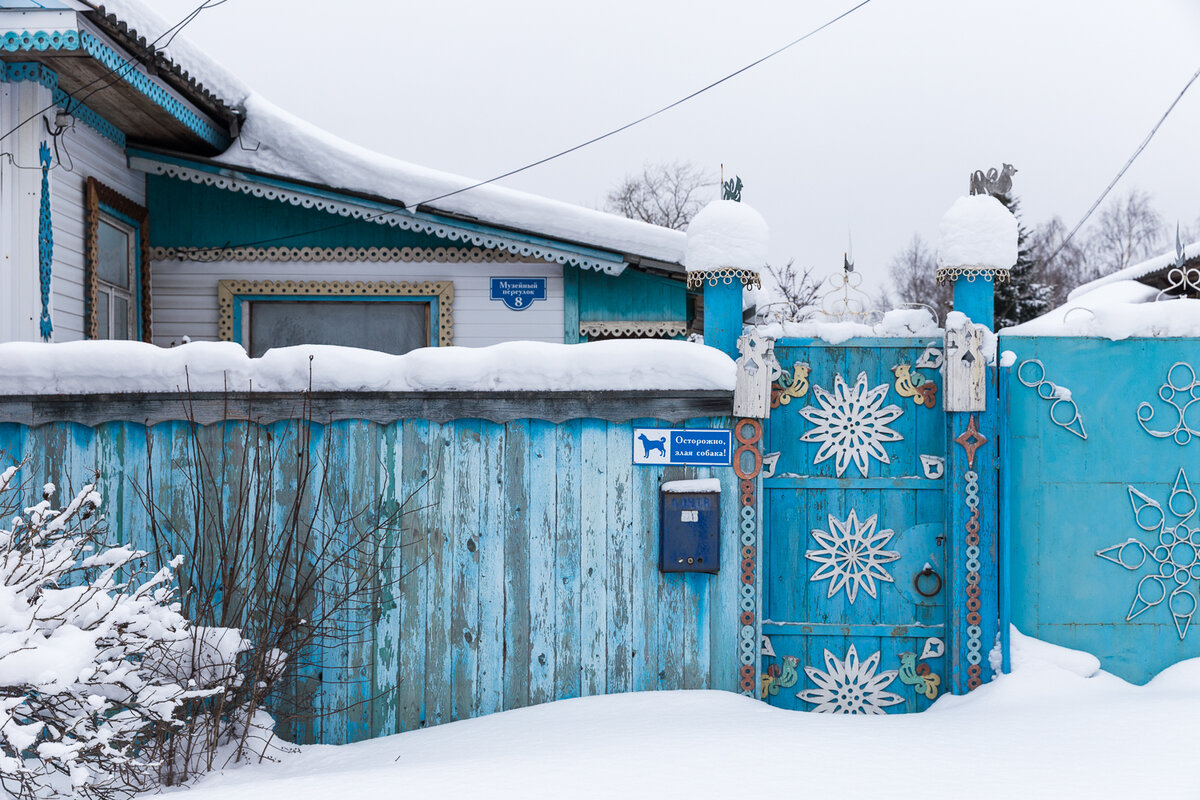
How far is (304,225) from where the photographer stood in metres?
7.85

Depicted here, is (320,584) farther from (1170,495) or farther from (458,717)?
(1170,495)

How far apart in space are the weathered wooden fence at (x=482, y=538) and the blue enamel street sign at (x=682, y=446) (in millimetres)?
51

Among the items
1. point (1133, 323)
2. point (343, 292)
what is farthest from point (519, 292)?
point (1133, 323)

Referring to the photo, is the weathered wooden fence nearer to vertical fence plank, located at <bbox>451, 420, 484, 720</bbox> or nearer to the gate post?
vertical fence plank, located at <bbox>451, 420, 484, 720</bbox>

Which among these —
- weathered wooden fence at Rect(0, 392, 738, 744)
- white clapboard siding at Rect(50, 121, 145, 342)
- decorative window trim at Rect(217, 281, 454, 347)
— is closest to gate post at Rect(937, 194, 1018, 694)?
weathered wooden fence at Rect(0, 392, 738, 744)

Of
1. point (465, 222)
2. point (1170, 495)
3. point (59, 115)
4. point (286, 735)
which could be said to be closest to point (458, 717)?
point (286, 735)

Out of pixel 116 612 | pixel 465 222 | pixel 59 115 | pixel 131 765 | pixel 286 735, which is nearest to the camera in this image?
pixel 116 612

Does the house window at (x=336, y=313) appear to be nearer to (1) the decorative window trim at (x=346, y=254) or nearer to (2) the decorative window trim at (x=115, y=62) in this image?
(1) the decorative window trim at (x=346, y=254)

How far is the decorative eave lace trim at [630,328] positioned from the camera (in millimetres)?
7984

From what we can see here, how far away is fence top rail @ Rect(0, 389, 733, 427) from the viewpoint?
4.37 meters

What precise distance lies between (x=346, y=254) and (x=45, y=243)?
2.38 meters

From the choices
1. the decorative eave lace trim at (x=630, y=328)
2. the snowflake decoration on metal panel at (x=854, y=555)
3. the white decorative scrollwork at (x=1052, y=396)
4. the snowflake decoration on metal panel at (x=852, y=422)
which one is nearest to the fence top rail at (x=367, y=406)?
the snowflake decoration on metal panel at (x=852, y=422)

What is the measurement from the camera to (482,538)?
14.5 feet

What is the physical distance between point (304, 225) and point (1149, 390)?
640 cm
